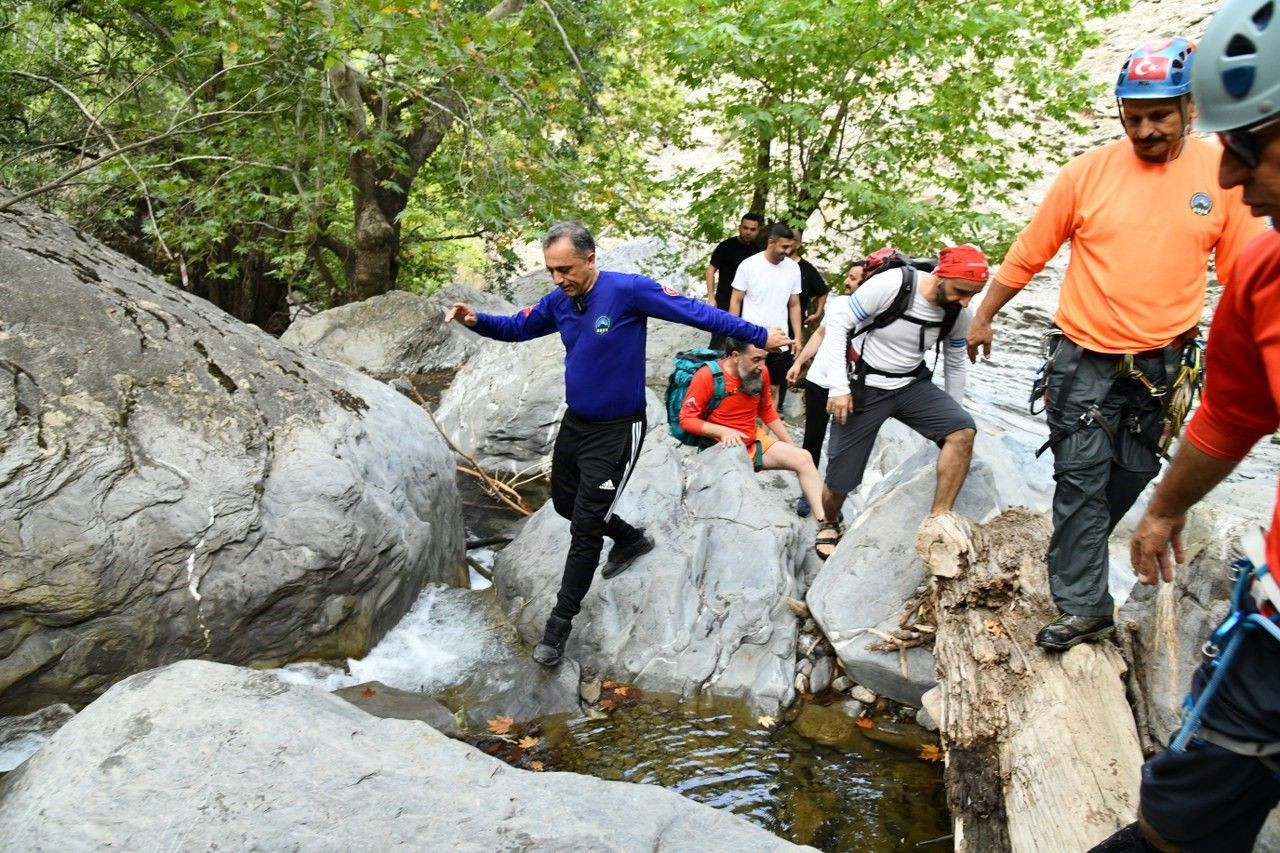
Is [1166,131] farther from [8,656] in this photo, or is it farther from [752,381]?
[8,656]

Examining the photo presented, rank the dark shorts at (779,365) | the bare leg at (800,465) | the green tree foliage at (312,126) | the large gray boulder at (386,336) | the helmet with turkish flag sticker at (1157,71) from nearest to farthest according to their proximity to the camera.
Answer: the helmet with turkish flag sticker at (1157,71), the bare leg at (800,465), the green tree foliage at (312,126), the dark shorts at (779,365), the large gray boulder at (386,336)

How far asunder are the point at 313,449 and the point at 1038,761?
397 centimetres

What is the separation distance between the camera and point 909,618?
4797 millimetres

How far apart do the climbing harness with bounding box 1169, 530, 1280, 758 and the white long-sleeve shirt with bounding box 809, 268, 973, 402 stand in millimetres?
3065

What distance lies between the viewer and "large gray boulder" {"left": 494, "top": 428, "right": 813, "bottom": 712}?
499 cm

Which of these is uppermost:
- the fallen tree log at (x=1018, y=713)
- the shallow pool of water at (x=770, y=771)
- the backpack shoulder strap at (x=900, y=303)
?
the backpack shoulder strap at (x=900, y=303)

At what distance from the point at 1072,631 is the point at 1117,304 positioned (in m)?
1.36

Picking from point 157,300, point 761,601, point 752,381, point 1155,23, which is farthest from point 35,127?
point 1155,23

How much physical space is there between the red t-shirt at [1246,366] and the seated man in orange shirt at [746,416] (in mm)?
3702

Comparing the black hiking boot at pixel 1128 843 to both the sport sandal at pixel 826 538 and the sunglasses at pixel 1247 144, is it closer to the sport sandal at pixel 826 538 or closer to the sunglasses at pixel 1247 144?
the sunglasses at pixel 1247 144

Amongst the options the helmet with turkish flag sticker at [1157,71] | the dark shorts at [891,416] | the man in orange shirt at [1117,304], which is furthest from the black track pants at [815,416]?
the helmet with turkish flag sticker at [1157,71]

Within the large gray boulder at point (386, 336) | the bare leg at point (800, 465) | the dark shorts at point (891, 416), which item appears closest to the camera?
the dark shorts at point (891, 416)

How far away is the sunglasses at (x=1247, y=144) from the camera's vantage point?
1.61m

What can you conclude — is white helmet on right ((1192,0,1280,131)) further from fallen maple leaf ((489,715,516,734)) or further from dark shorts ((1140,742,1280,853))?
fallen maple leaf ((489,715,516,734))
